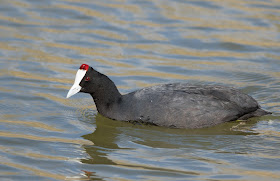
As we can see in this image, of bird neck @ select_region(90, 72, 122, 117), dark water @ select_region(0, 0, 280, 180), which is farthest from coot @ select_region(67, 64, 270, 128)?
dark water @ select_region(0, 0, 280, 180)

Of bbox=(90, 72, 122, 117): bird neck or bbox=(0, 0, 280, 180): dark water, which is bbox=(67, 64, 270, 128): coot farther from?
bbox=(0, 0, 280, 180): dark water

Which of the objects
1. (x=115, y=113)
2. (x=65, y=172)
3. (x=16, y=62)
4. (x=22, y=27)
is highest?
(x=22, y=27)

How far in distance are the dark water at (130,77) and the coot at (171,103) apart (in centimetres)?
14

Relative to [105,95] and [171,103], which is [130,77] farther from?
[171,103]

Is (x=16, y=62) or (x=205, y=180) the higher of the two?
(x=16, y=62)

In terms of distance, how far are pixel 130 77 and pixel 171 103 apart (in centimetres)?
226

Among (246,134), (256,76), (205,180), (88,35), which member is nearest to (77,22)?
(88,35)

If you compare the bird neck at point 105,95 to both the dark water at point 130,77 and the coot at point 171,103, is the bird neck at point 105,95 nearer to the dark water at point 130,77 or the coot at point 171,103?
the coot at point 171,103

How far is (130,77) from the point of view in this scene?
8.88 metres

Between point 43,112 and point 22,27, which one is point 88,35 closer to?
point 22,27

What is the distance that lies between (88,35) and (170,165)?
5.68 m

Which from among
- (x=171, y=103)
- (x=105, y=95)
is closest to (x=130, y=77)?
(x=105, y=95)

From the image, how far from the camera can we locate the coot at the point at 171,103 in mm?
6703

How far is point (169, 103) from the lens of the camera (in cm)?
670
